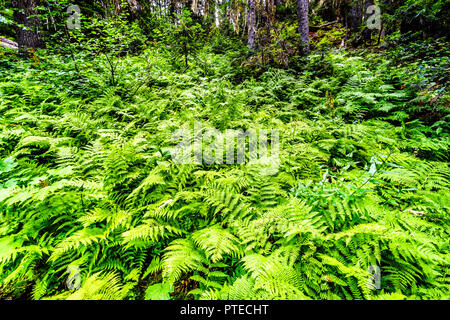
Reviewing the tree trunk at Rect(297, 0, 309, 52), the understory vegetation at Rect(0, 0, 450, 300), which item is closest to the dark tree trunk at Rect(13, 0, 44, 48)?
the understory vegetation at Rect(0, 0, 450, 300)

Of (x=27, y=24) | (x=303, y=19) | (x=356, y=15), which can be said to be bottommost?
(x=27, y=24)

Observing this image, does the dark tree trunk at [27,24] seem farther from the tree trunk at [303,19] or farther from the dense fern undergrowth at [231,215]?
the tree trunk at [303,19]

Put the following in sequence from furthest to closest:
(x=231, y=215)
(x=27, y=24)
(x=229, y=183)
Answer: (x=27, y=24) → (x=229, y=183) → (x=231, y=215)

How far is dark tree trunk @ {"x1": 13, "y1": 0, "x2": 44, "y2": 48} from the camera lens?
5.51m

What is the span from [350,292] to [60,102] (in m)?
6.17

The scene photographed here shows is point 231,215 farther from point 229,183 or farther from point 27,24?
point 27,24

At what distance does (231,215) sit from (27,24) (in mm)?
8728

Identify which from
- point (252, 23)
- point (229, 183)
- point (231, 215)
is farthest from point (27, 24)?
point (231, 215)

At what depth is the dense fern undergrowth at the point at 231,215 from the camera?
1.45 metres

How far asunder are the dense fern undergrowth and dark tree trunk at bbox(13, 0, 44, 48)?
3.75m

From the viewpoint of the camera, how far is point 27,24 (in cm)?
584

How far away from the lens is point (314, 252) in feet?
5.31
